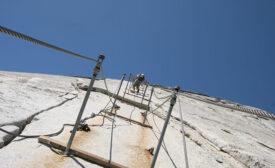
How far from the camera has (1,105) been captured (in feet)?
8.20

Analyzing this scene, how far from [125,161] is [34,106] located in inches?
86.0

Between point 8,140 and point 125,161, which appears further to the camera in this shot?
point 125,161

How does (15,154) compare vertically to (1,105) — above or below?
below

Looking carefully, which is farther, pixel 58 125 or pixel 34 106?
pixel 34 106

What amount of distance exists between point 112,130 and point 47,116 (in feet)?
4.31

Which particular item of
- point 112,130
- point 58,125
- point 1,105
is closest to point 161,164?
point 112,130

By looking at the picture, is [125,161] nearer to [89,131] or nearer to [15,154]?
[89,131]

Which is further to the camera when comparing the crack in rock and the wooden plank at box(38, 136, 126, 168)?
the wooden plank at box(38, 136, 126, 168)

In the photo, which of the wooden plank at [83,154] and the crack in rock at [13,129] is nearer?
the crack in rock at [13,129]

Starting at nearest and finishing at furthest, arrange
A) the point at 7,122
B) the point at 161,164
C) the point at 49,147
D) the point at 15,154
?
the point at 15,154 < the point at 49,147 < the point at 7,122 < the point at 161,164

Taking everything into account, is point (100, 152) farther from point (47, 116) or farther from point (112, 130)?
point (47, 116)

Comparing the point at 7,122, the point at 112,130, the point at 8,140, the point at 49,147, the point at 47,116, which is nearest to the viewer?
the point at 8,140

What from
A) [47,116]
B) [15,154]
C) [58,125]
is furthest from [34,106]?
[15,154]

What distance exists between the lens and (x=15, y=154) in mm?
1646
